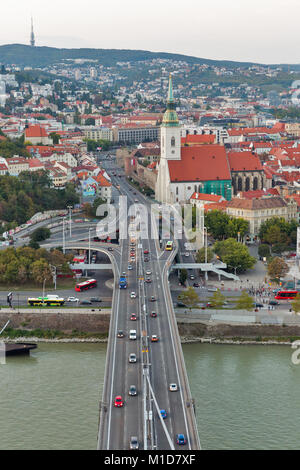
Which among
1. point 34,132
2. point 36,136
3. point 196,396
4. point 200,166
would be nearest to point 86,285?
point 196,396

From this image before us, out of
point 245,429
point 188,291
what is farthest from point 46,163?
point 245,429

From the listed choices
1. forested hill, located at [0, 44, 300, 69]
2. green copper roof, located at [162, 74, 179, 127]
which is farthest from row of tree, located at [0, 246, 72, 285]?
forested hill, located at [0, 44, 300, 69]

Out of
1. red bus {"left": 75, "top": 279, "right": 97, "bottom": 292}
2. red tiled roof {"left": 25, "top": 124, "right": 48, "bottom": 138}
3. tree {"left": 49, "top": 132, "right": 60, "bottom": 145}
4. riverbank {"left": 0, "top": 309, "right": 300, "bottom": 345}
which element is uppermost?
red tiled roof {"left": 25, "top": 124, "right": 48, "bottom": 138}

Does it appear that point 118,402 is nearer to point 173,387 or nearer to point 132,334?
point 173,387

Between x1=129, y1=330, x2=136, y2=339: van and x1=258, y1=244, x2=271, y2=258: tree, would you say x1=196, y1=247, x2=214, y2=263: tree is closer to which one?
x1=258, y1=244, x2=271, y2=258: tree

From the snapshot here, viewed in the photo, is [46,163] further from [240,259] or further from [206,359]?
[206,359]

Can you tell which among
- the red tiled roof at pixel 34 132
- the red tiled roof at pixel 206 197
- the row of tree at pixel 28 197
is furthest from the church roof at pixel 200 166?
the red tiled roof at pixel 34 132

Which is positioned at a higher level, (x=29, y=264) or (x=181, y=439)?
(x=181, y=439)
